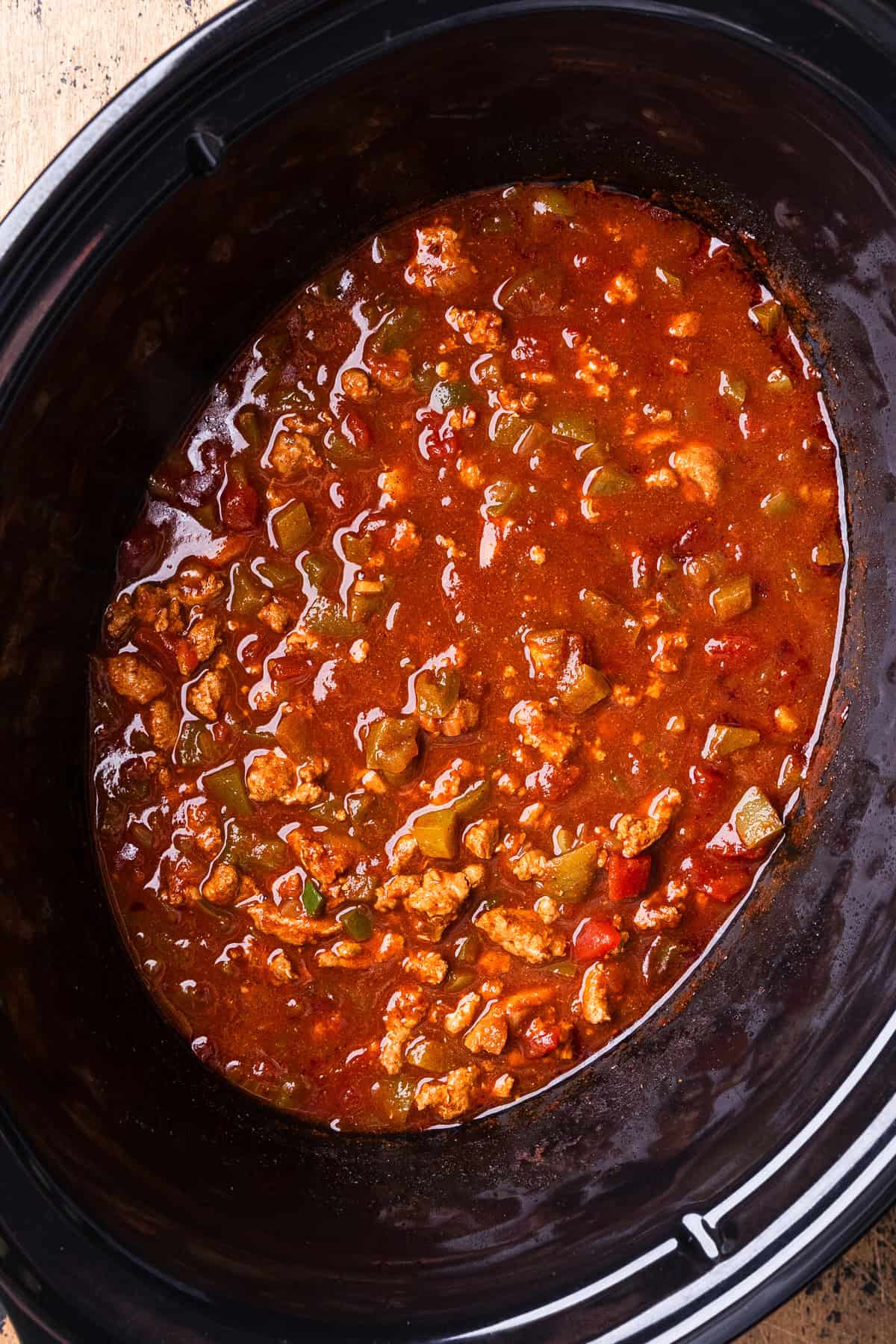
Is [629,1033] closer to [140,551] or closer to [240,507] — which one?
[240,507]

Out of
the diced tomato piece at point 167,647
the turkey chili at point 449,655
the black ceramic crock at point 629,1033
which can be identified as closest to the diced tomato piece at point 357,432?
the turkey chili at point 449,655

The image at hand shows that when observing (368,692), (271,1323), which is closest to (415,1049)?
(271,1323)

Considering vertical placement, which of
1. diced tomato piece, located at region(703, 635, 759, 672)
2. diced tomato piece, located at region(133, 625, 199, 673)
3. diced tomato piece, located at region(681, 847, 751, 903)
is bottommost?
diced tomato piece, located at region(681, 847, 751, 903)

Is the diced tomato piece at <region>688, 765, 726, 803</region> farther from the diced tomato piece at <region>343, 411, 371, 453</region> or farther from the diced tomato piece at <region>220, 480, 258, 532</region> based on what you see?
the diced tomato piece at <region>220, 480, 258, 532</region>

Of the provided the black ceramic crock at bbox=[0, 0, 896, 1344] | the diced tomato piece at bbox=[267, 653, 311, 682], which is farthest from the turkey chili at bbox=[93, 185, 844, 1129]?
the black ceramic crock at bbox=[0, 0, 896, 1344]

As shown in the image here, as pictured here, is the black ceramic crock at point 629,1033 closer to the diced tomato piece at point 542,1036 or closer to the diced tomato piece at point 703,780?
the diced tomato piece at point 542,1036

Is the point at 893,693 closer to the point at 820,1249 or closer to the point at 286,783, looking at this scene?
the point at 820,1249
